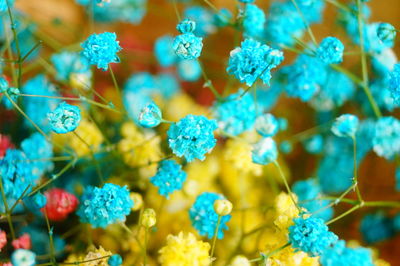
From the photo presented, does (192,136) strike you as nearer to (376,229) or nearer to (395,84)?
(395,84)

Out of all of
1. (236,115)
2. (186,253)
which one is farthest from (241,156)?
(186,253)

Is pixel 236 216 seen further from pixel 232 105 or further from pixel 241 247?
pixel 232 105

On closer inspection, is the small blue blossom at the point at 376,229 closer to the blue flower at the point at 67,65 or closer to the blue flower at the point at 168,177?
the blue flower at the point at 168,177

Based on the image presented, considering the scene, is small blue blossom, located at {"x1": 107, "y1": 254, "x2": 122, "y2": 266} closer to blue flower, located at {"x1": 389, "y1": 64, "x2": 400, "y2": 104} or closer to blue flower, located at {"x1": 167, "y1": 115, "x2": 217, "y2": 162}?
blue flower, located at {"x1": 167, "y1": 115, "x2": 217, "y2": 162}

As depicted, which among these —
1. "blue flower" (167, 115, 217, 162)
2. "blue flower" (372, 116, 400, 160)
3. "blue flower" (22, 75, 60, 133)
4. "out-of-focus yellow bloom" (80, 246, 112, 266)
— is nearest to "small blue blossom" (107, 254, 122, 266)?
"out-of-focus yellow bloom" (80, 246, 112, 266)

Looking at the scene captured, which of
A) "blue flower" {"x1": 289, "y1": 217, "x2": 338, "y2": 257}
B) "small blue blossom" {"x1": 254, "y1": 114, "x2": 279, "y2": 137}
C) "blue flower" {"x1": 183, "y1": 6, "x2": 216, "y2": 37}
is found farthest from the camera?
"blue flower" {"x1": 183, "y1": 6, "x2": 216, "y2": 37}

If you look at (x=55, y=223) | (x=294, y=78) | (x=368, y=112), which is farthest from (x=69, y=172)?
(x=368, y=112)
